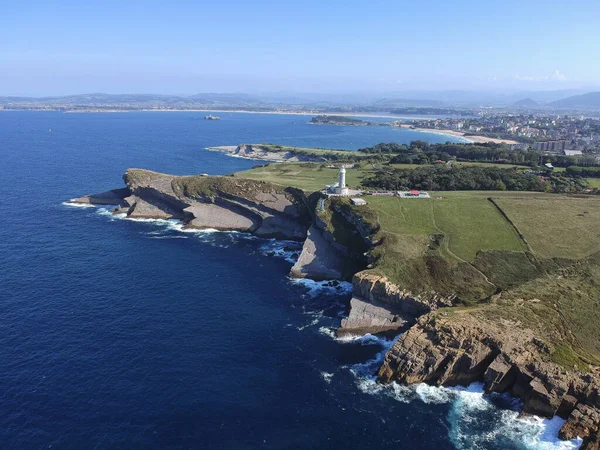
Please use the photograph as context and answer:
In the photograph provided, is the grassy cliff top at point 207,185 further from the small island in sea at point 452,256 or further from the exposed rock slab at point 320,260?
the exposed rock slab at point 320,260

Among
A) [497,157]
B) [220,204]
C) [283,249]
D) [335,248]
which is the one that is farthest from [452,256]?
[497,157]

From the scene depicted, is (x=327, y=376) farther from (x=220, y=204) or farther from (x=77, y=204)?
(x=77, y=204)

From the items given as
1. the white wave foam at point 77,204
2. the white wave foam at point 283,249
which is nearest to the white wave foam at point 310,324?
the white wave foam at point 283,249

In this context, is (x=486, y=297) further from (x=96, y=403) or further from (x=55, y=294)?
(x=55, y=294)

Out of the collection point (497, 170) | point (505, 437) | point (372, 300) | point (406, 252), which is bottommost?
point (505, 437)

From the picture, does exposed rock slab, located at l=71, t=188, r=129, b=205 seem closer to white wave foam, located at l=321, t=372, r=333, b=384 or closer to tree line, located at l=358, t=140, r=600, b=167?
tree line, located at l=358, t=140, r=600, b=167

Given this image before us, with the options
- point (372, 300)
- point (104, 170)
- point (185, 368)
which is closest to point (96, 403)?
point (185, 368)

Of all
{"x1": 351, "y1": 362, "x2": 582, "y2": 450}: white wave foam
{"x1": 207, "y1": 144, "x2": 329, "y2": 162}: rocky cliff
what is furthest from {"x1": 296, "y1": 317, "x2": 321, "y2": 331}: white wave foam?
{"x1": 207, "y1": 144, "x2": 329, "y2": 162}: rocky cliff
